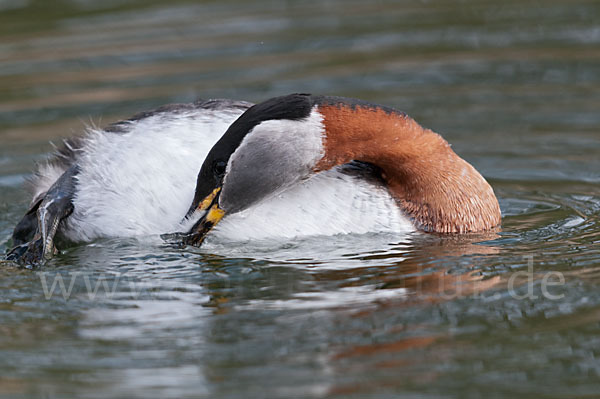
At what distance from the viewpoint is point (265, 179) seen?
21.5ft

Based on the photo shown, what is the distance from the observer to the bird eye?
6.45m

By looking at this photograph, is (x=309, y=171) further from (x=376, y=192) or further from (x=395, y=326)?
(x=395, y=326)

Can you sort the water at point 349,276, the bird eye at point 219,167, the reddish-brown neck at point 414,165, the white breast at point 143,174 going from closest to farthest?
the water at point 349,276, the bird eye at point 219,167, the reddish-brown neck at point 414,165, the white breast at point 143,174

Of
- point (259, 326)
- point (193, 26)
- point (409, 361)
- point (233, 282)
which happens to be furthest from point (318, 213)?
point (193, 26)

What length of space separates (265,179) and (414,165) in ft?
3.53

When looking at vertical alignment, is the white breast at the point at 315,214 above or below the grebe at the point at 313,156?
below

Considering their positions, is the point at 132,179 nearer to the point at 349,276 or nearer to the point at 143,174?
the point at 143,174

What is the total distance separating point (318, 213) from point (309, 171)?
29 cm

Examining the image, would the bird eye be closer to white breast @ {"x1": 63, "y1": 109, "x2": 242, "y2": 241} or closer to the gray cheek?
the gray cheek

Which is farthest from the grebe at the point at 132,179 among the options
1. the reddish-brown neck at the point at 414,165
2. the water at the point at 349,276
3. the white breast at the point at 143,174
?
the reddish-brown neck at the point at 414,165

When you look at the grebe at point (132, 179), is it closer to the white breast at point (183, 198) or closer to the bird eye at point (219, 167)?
the white breast at point (183, 198)

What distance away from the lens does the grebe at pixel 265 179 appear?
6516 mm

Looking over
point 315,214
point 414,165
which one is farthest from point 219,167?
point 414,165

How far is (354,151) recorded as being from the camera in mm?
6688
